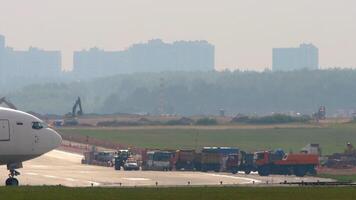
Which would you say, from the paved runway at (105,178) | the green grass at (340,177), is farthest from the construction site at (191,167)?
the green grass at (340,177)

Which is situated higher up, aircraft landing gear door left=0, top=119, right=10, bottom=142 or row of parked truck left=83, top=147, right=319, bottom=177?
aircraft landing gear door left=0, top=119, right=10, bottom=142

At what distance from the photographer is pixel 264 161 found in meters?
114

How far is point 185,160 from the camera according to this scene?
123m

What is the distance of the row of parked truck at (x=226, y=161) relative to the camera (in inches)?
4422

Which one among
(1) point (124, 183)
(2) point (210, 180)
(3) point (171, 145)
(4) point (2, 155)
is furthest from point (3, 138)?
(3) point (171, 145)

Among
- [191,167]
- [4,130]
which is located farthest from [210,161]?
[4,130]

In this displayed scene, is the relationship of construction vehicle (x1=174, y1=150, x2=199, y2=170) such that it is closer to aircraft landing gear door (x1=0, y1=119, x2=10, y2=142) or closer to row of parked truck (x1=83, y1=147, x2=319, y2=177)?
row of parked truck (x1=83, y1=147, x2=319, y2=177)

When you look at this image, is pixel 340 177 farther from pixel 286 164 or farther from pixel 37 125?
pixel 37 125

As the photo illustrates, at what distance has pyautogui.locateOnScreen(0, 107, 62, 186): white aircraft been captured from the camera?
76125 millimetres

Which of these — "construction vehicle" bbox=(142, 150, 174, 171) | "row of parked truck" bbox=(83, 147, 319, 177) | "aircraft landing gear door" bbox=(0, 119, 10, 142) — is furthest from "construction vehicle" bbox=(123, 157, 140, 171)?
"aircraft landing gear door" bbox=(0, 119, 10, 142)
